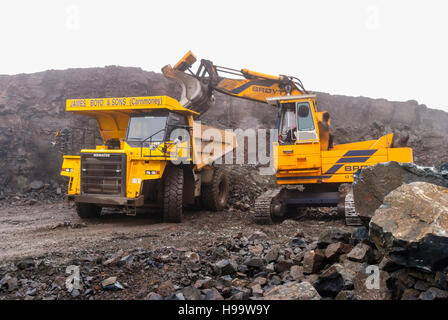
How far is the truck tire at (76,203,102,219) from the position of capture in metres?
8.27

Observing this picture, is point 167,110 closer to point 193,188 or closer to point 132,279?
point 193,188

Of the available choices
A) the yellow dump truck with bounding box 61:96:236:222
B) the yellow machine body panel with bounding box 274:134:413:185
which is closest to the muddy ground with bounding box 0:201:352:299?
the yellow dump truck with bounding box 61:96:236:222

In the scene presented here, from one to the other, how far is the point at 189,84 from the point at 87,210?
385cm

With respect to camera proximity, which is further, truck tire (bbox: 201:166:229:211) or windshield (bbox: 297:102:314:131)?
truck tire (bbox: 201:166:229:211)

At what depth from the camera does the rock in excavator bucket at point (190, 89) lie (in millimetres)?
9109

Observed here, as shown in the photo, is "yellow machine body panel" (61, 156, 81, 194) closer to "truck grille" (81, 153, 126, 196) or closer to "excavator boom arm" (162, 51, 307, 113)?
"truck grille" (81, 153, 126, 196)

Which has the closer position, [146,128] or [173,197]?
[173,197]

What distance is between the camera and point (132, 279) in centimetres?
374

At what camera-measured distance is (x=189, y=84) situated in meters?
9.23

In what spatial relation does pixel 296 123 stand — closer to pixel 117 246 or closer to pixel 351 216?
pixel 351 216

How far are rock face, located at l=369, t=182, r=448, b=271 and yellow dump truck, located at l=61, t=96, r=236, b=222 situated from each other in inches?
207

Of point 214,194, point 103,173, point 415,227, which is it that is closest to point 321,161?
point 214,194
